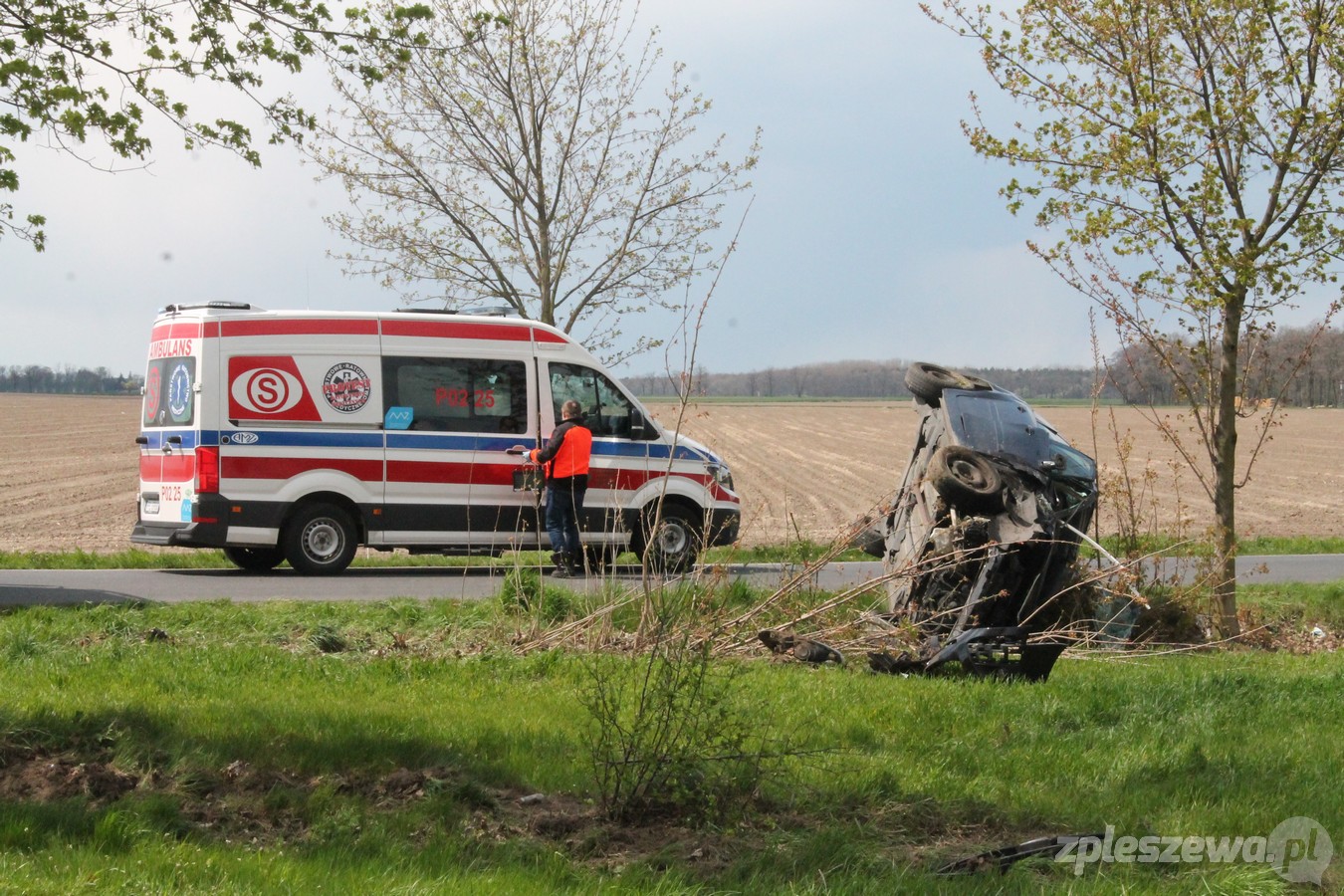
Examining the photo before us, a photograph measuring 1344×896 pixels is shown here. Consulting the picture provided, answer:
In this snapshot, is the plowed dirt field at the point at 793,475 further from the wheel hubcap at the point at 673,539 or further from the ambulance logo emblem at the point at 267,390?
the ambulance logo emblem at the point at 267,390

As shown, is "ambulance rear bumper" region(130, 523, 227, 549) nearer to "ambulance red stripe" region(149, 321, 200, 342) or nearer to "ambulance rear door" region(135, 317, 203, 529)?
"ambulance rear door" region(135, 317, 203, 529)

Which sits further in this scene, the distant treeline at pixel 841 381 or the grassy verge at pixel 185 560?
the distant treeline at pixel 841 381

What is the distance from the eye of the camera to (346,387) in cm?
1466

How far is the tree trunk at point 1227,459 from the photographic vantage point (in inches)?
459

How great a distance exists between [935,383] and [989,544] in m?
2.42

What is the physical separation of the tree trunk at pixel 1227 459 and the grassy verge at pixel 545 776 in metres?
3.30

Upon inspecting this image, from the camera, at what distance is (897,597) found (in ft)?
30.5

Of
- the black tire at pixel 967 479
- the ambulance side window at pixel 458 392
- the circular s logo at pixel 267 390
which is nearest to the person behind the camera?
the black tire at pixel 967 479

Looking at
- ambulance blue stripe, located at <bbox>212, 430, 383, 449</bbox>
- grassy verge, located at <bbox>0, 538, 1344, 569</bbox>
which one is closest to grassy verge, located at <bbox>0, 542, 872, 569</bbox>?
grassy verge, located at <bbox>0, 538, 1344, 569</bbox>

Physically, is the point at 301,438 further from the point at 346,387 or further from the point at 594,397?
the point at 594,397

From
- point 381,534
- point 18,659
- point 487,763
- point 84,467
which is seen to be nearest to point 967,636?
point 487,763

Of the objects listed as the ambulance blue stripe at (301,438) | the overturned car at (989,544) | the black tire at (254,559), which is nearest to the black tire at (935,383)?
the overturned car at (989,544)

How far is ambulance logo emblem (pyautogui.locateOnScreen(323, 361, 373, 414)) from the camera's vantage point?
575 inches

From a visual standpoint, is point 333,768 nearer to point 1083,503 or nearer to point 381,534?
point 1083,503
